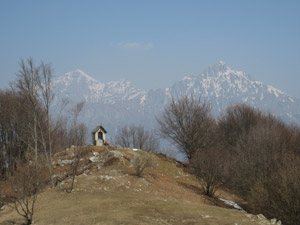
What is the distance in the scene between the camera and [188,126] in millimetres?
51938

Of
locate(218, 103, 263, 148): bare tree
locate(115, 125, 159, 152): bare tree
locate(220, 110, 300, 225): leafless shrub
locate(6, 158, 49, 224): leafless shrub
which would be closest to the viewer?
locate(6, 158, 49, 224): leafless shrub

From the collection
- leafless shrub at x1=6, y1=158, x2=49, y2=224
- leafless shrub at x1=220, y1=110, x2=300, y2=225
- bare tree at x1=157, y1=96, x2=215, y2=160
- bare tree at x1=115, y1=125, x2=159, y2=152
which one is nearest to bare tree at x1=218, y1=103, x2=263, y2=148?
leafless shrub at x1=220, y1=110, x2=300, y2=225

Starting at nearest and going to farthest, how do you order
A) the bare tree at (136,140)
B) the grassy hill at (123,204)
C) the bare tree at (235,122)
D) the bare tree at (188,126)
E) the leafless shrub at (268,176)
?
the grassy hill at (123,204) → the leafless shrub at (268,176) → the bare tree at (188,126) → the bare tree at (235,122) → the bare tree at (136,140)

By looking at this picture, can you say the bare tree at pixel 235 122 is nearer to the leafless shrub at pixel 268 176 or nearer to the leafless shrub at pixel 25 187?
the leafless shrub at pixel 268 176

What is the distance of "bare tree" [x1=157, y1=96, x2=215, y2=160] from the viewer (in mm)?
51375

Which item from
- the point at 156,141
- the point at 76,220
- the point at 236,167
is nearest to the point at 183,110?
the point at 236,167

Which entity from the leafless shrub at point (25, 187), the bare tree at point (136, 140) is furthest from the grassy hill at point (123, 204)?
the bare tree at point (136, 140)

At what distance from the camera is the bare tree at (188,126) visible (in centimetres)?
5138

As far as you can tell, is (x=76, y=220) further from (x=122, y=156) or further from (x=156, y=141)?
(x=156, y=141)

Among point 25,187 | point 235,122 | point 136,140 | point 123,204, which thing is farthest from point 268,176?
point 136,140

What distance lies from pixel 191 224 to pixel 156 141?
283ft

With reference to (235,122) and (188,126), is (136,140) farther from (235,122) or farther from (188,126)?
(188,126)

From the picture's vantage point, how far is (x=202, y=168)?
3388 centimetres

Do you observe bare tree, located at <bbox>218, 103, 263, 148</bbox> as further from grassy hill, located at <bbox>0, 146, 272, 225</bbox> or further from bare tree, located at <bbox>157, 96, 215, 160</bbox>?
grassy hill, located at <bbox>0, 146, 272, 225</bbox>
